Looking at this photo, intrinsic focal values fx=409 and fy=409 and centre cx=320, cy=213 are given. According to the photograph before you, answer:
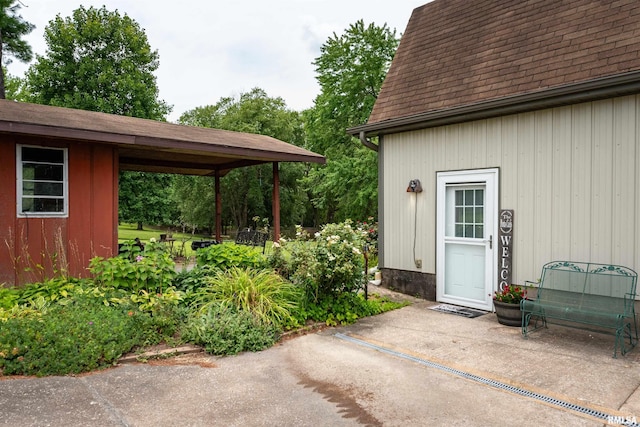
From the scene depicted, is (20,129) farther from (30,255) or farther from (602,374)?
(602,374)

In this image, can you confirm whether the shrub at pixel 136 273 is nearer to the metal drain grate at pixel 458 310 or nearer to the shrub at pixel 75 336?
the shrub at pixel 75 336

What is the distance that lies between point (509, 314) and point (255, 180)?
19.9 meters

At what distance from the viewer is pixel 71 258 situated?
19.6 feet

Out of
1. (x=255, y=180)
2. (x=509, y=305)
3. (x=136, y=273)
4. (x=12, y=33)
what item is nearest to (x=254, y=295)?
(x=136, y=273)

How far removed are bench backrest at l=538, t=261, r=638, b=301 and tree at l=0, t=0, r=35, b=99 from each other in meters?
16.1

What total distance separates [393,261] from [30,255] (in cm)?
553

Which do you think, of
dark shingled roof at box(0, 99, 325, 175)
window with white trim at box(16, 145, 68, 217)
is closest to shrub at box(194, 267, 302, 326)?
dark shingled roof at box(0, 99, 325, 175)

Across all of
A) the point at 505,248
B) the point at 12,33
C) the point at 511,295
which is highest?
the point at 12,33

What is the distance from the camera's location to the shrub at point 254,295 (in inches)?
194

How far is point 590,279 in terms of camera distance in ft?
15.9

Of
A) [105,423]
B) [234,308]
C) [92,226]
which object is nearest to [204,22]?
[92,226]

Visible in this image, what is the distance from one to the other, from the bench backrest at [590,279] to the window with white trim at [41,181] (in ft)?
21.7

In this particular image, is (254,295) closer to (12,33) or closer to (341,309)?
(341,309)

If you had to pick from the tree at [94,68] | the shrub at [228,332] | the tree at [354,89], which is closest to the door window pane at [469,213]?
the shrub at [228,332]
